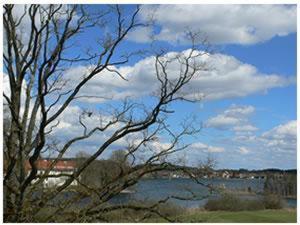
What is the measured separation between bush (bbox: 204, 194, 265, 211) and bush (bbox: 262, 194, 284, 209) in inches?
14.7

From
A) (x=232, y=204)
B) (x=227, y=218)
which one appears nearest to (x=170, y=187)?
(x=227, y=218)

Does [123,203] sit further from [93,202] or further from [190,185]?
[190,185]

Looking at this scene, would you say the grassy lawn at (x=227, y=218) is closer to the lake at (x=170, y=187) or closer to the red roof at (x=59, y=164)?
the lake at (x=170, y=187)

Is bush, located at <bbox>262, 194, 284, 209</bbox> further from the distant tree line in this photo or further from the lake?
the lake

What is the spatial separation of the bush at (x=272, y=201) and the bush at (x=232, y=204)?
373mm

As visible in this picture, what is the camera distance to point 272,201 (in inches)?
881

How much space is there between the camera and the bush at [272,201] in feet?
73.0

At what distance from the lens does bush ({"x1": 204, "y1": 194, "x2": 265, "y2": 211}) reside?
15.0 metres

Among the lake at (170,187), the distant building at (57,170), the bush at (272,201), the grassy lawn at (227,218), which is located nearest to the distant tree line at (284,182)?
the bush at (272,201)

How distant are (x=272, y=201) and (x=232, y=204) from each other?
561 cm

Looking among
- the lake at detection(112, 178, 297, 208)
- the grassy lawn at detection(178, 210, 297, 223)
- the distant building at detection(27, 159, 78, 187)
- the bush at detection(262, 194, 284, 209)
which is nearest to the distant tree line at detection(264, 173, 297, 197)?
the bush at detection(262, 194, 284, 209)

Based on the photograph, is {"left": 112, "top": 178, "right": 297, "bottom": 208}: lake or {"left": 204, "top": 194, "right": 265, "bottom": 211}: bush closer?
{"left": 112, "top": 178, "right": 297, "bottom": 208}: lake

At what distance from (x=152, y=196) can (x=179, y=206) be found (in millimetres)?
1248

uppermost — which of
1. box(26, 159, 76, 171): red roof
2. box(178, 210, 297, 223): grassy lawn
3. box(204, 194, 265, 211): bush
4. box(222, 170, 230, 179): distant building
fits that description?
box(26, 159, 76, 171): red roof
